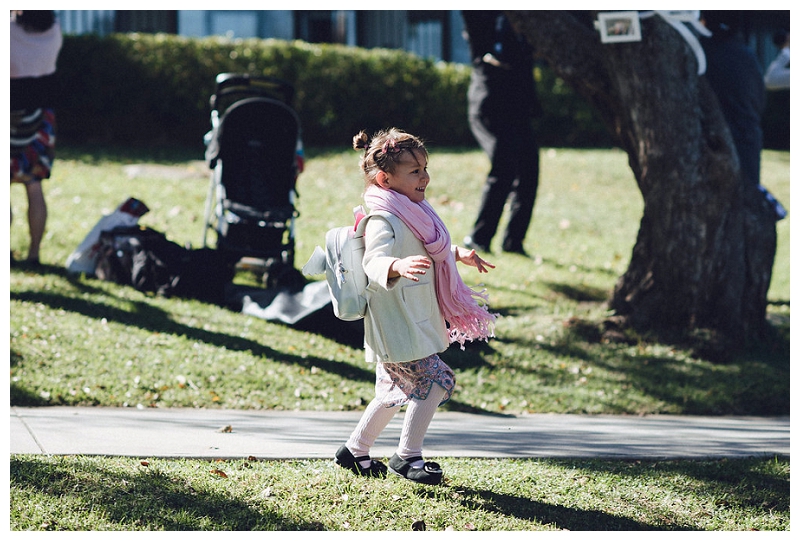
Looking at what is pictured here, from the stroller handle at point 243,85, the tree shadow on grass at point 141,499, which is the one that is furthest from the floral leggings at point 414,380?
the stroller handle at point 243,85

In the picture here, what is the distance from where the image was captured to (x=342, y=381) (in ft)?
19.3

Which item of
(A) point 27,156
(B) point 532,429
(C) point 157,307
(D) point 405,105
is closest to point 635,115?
(B) point 532,429

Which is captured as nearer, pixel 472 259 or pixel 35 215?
pixel 472 259

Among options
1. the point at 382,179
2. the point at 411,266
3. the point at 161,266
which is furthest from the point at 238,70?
the point at 411,266

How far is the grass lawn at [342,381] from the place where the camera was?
3646 mm

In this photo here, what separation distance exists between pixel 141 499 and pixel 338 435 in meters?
1.44

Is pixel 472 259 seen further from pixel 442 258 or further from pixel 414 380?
pixel 414 380

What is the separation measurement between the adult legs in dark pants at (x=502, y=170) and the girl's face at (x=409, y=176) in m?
4.77

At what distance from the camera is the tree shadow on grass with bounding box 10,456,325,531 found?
3.43 m

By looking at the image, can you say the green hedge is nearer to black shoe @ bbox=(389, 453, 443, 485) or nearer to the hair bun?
the hair bun

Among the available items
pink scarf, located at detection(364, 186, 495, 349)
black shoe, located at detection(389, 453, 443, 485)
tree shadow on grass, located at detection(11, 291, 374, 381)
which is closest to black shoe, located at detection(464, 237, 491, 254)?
tree shadow on grass, located at detection(11, 291, 374, 381)

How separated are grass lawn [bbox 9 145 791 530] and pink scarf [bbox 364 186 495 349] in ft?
2.23

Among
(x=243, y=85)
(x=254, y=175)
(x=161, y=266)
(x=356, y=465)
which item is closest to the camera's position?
(x=356, y=465)
